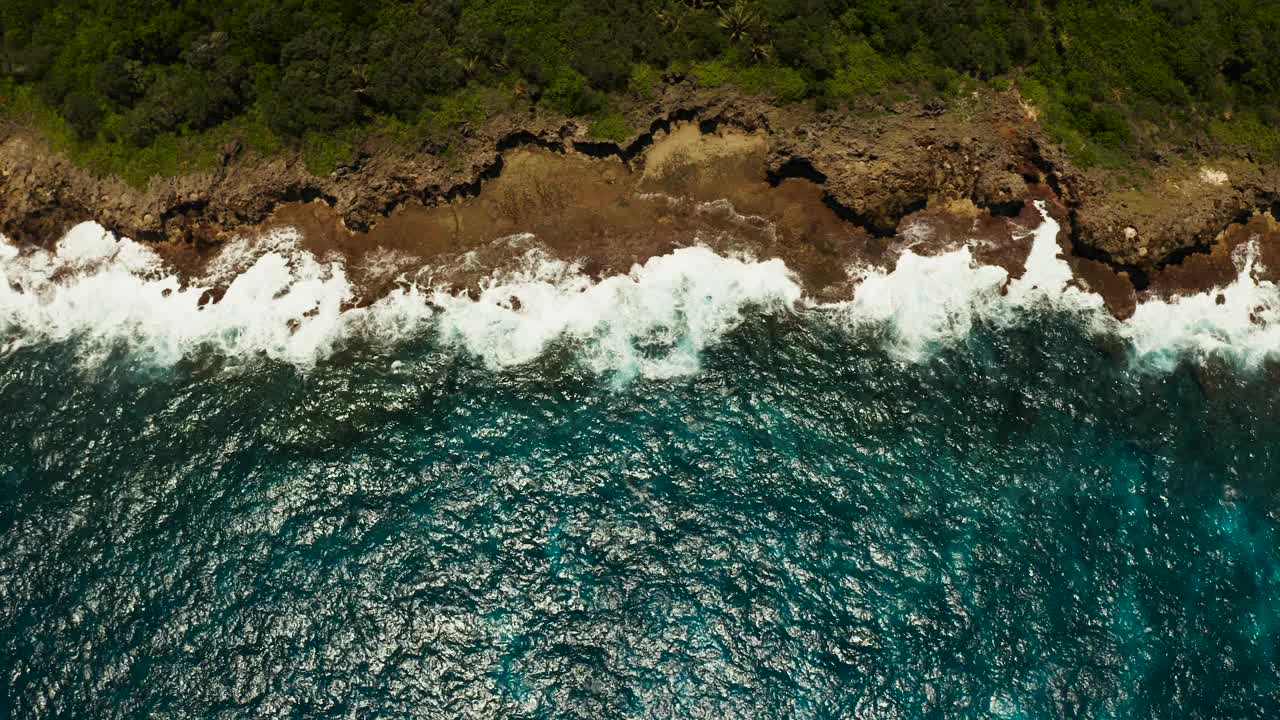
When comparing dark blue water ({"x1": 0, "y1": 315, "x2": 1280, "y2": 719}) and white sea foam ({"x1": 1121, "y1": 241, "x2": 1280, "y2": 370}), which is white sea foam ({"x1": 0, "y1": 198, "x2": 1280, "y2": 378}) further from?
dark blue water ({"x1": 0, "y1": 315, "x2": 1280, "y2": 719})

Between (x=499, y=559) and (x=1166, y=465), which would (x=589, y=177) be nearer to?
(x=499, y=559)

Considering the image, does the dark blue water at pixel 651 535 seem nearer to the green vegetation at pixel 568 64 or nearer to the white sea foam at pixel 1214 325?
the white sea foam at pixel 1214 325

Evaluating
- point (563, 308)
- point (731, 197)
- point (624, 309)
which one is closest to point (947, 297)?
point (731, 197)

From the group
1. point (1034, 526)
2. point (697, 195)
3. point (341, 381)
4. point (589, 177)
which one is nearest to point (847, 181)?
point (697, 195)

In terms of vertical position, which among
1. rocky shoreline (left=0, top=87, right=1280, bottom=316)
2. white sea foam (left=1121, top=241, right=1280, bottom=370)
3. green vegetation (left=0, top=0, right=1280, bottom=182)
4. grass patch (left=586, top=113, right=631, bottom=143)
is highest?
green vegetation (left=0, top=0, right=1280, bottom=182)

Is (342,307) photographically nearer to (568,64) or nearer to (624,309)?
(624,309)

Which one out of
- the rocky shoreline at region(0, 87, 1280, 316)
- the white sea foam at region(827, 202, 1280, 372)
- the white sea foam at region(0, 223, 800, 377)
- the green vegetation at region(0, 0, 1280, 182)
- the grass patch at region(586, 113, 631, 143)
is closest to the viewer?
the white sea foam at region(0, 223, 800, 377)

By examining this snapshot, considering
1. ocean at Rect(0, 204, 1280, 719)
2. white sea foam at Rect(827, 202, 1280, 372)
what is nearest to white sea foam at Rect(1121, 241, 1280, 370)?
white sea foam at Rect(827, 202, 1280, 372)
